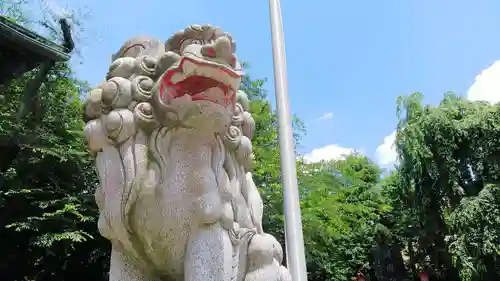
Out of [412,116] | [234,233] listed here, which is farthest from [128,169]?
[412,116]

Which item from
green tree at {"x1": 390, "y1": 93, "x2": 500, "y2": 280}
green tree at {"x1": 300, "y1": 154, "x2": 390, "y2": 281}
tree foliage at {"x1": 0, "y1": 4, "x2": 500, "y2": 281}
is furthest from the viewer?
green tree at {"x1": 390, "y1": 93, "x2": 500, "y2": 280}

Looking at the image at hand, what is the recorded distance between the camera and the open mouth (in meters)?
1.88

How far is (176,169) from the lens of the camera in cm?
194

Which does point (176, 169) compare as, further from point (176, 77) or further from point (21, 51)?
point (21, 51)

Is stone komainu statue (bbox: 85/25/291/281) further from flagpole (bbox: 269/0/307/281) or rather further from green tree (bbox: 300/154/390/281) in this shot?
green tree (bbox: 300/154/390/281)

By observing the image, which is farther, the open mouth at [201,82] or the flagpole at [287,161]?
the flagpole at [287,161]

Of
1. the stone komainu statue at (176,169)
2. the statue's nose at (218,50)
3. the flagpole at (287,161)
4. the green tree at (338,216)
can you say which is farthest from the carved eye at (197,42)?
the green tree at (338,216)

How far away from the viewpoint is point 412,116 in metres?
12.3

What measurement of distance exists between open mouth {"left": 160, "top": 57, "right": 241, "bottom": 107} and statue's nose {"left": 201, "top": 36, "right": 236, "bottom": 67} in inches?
1.5

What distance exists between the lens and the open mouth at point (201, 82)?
6.16 ft

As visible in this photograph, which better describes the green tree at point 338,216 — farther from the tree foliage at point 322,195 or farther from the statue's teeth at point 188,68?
the statue's teeth at point 188,68

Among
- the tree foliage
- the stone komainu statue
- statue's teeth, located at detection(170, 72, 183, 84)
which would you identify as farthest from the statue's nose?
the tree foliage

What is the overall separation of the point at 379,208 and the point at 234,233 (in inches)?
518

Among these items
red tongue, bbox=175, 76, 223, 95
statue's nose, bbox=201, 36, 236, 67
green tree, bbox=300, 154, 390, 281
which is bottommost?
red tongue, bbox=175, 76, 223, 95
